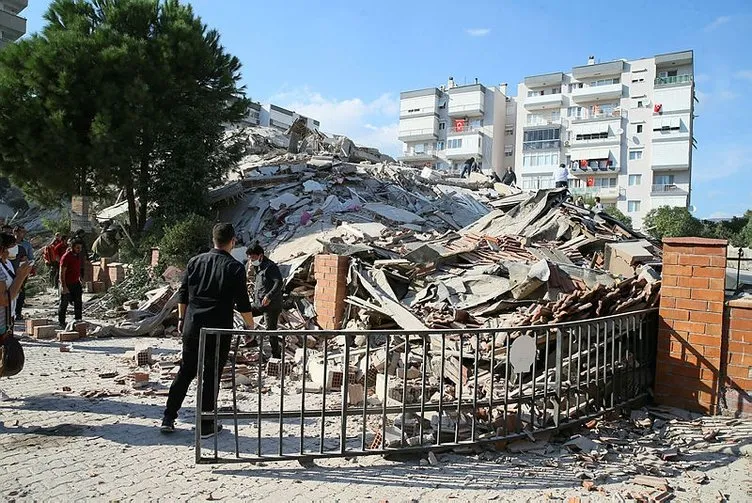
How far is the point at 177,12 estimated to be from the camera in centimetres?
1759

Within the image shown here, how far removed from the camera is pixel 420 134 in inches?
2746

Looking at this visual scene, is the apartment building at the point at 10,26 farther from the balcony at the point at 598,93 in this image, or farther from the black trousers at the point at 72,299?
the balcony at the point at 598,93

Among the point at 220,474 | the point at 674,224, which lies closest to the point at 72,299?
the point at 220,474

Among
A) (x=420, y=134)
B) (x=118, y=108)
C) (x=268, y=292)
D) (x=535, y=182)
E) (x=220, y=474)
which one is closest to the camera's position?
(x=220, y=474)

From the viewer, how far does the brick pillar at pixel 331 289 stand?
820 cm

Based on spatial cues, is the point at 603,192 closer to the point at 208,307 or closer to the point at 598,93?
the point at 598,93

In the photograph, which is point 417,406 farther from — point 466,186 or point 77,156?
point 466,186

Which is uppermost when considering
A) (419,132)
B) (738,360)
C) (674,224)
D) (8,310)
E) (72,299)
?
(419,132)

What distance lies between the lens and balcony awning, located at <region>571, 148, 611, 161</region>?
54.9m

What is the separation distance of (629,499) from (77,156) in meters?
17.7

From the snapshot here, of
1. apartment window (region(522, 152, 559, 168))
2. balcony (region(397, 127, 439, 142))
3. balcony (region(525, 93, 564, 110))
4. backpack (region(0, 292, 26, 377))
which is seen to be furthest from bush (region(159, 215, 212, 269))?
balcony (region(397, 127, 439, 142))

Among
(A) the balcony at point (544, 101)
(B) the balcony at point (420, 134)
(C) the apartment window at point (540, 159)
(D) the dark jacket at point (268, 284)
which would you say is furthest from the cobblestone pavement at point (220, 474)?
(B) the balcony at point (420, 134)

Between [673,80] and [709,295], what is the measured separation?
57.1 m

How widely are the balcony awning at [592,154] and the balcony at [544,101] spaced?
22.8 feet
